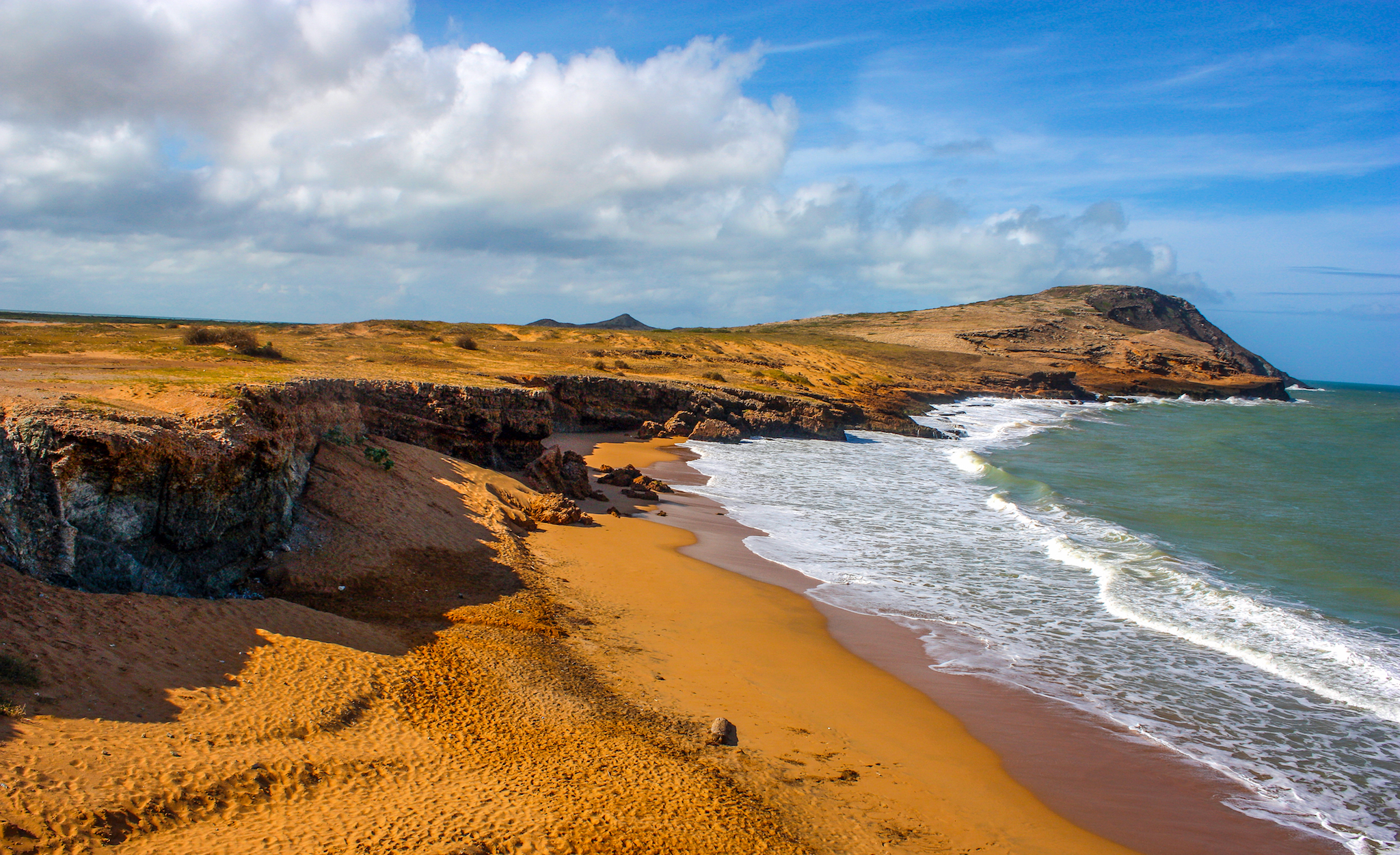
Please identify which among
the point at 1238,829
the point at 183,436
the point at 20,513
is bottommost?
the point at 1238,829

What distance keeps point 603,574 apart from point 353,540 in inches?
131

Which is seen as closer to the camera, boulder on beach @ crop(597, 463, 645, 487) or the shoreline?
the shoreline

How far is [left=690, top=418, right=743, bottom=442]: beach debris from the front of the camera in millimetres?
27766

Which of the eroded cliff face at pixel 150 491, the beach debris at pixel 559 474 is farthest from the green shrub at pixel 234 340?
the eroded cliff face at pixel 150 491

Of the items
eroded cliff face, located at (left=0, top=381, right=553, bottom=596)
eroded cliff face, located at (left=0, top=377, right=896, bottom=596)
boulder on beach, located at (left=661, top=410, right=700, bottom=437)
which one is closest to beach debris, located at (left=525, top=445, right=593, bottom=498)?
eroded cliff face, located at (left=0, top=377, right=896, bottom=596)

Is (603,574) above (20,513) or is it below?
below

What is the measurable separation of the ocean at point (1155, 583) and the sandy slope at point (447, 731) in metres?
2.43

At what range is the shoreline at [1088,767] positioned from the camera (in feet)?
19.7

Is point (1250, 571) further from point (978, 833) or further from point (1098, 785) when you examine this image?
point (978, 833)

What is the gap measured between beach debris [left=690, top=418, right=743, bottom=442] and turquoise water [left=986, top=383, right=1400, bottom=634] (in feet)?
32.0

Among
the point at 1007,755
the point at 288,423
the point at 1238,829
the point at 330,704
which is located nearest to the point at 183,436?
the point at 288,423

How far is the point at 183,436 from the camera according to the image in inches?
281

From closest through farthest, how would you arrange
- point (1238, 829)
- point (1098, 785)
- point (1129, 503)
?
point (1238, 829)
point (1098, 785)
point (1129, 503)

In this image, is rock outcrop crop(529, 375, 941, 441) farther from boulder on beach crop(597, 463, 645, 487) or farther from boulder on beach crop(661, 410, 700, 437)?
boulder on beach crop(597, 463, 645, 487)
